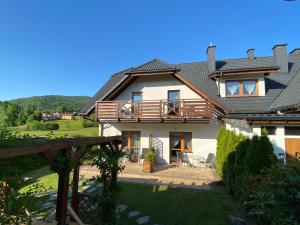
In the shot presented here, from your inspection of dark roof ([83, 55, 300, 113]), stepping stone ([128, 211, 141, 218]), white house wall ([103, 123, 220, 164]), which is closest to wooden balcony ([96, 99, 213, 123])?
white house wall ([103, 123, 220, 164])

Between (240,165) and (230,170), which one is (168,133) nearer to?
(230,170)

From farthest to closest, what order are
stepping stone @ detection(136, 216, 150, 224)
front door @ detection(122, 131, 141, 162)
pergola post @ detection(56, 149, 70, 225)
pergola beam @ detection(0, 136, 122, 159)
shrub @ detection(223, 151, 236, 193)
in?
1. front door @ detection(122, 131, 141, 162)
2. shrub @ detection(223, 151, 236, 193)
3. stepping stone @ detection(136, 216, 150, 224)
4. pergola post @ detection(56, 149, 70, 225)
5. pergola beam @ detection(0, 136, 122, 159)

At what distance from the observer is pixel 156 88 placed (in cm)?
1566

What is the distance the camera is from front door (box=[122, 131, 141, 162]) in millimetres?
15363

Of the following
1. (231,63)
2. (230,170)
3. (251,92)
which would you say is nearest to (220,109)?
(251,92)

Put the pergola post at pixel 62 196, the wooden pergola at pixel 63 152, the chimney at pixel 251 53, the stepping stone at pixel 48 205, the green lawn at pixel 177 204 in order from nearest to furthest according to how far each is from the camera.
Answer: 1. the wooden pergola at pixel 63 152
2. the pergola post at pixel 62 196
3. the green lawn at pixel 177 204
4. the stepping stone at pixel 48 205
5. the chimney at pixel 251 53

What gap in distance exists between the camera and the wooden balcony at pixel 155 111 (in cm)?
1354

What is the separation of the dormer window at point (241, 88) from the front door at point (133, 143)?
667cm

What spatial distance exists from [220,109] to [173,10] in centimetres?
645

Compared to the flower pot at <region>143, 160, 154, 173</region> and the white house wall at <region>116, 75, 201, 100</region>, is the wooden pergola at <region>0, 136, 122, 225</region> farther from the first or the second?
the white house wall at <region>116, 75, 201, 100</region>

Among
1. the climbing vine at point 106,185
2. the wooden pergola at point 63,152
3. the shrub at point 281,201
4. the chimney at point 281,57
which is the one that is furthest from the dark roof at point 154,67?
the shrub at point 281,201

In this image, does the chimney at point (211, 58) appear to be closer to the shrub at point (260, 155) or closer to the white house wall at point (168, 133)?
the white house wall at point (168, 133)

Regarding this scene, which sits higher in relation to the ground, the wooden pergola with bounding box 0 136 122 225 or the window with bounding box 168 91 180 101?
the window with bounding box 168 91 180 101

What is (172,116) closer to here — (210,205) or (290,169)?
(210,205)
